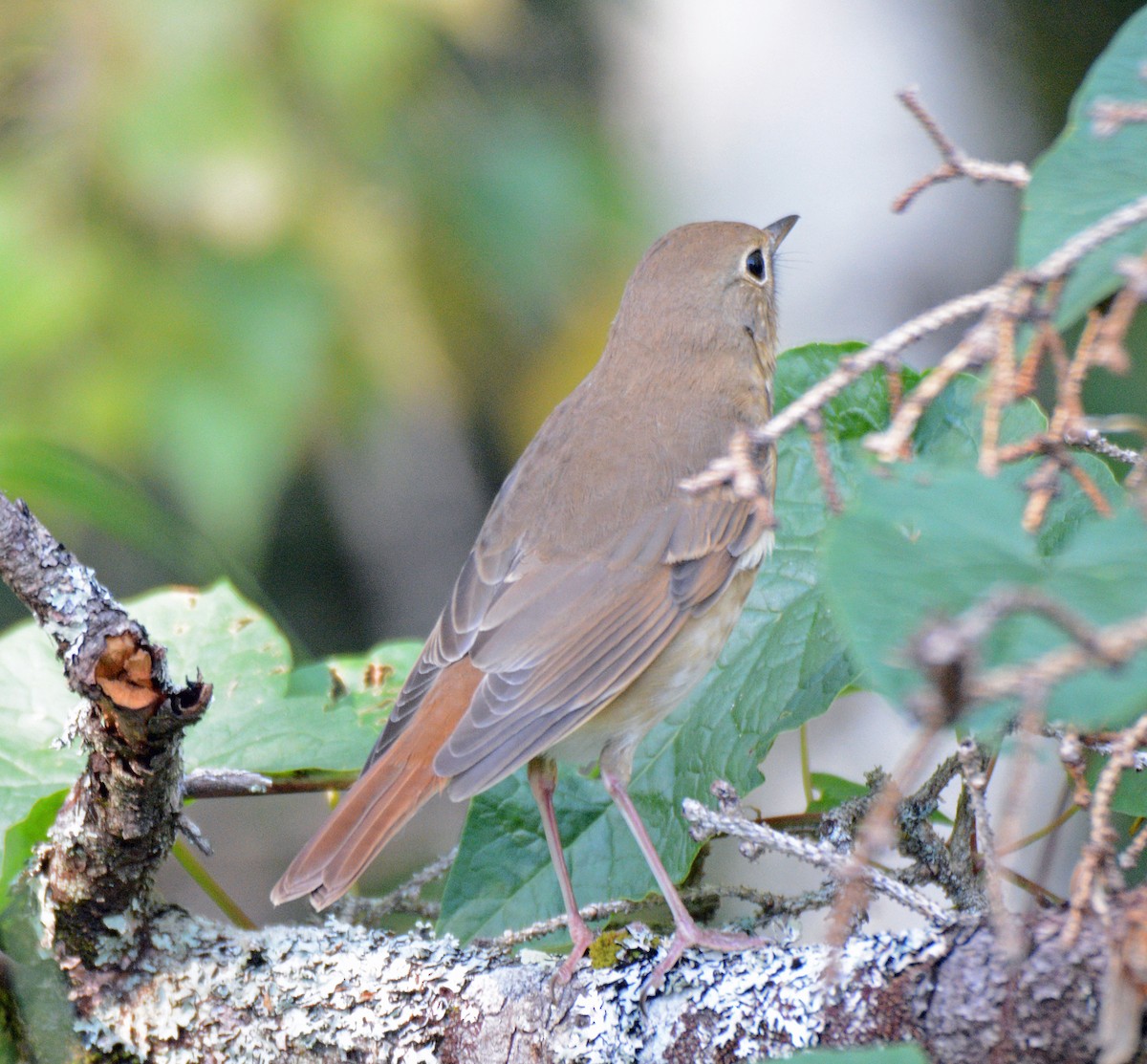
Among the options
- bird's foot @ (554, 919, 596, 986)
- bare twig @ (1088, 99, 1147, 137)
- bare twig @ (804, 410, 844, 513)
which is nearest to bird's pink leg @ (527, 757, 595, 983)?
bird's foot @ (554, 919, 596, 986)

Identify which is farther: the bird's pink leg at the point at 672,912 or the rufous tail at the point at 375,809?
the rufous tail at the point at 375,809

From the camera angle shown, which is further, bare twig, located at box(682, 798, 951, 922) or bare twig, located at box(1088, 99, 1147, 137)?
bare twig, located at box(682, 798, 951, 922)

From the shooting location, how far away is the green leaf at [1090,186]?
97 cm

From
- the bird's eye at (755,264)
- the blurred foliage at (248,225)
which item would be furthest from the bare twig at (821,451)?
the blurred foliage at (248,225)

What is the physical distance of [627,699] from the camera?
2365 mm

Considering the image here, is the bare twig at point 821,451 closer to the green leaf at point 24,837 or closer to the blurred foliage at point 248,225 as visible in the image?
the green leaf at point 24,837

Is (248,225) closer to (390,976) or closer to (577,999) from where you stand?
(390,976)

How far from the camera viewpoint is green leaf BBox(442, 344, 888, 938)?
208cm

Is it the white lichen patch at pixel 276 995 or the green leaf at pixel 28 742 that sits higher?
the green leaf at pixel 28 742

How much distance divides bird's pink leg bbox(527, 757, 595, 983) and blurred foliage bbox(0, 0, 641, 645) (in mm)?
1652

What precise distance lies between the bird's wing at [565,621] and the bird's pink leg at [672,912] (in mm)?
134

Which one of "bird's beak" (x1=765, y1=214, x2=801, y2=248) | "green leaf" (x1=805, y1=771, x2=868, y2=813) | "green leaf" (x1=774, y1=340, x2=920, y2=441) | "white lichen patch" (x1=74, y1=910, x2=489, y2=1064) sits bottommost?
"green leaf" (x1=805, y1=771, x2=868, y2=813)

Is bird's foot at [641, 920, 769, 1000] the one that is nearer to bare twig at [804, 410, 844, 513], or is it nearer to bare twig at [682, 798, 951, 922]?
bare twig at [682, 798, 951, 922]

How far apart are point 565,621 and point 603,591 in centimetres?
10
